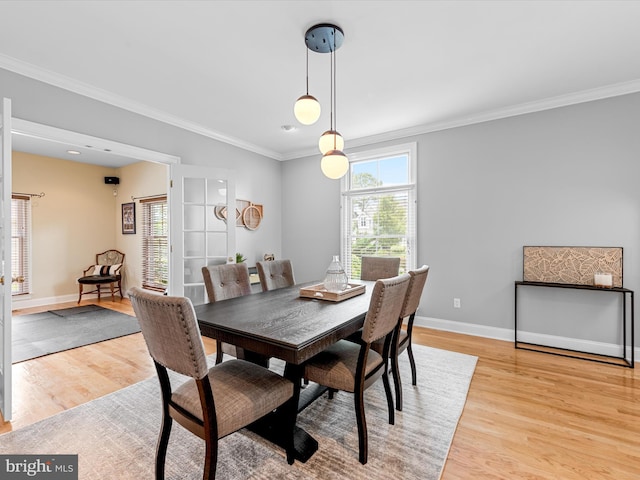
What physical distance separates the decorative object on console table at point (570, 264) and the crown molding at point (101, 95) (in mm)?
4070

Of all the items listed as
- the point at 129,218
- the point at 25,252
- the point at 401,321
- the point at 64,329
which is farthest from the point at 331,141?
the point at 25,252

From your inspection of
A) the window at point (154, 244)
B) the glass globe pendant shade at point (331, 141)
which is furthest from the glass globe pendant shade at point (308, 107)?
the window at point (154, 244)

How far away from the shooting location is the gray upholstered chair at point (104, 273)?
18.9 ft

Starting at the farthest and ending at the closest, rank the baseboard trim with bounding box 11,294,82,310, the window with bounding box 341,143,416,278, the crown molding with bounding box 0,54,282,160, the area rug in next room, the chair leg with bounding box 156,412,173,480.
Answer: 1. the baseboard trim with bounding box 11,294,82,310
2. the window with bounding box 341,143,416,278
3. the area rug in next room
4. the crown molding with bounding box 0,54,282,160
5. the chair leg with bounding box 156,412,173,480

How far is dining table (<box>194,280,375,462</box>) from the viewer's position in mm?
1471

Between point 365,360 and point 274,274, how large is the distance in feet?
5.23

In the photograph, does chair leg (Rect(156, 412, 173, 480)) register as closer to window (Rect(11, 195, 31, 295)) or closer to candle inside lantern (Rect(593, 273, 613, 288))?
candle inside lantern (Rect(593, 273, 613, 288))

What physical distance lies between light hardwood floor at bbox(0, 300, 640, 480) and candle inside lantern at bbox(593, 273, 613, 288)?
76 cm

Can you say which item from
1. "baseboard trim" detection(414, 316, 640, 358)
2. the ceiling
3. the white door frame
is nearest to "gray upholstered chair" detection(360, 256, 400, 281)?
"baseboard trim" detection(414, 316, 640, 358)

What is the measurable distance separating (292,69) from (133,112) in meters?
1.87

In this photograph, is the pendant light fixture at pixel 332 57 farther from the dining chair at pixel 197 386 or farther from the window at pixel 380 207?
the window at pixel 380 207

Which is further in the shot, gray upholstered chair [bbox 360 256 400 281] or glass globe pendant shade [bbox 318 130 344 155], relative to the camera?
gray upholstered chair [bbox 360 256 400 281]

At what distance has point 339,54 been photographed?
8.02 ft

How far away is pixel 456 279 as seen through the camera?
12.7ft
